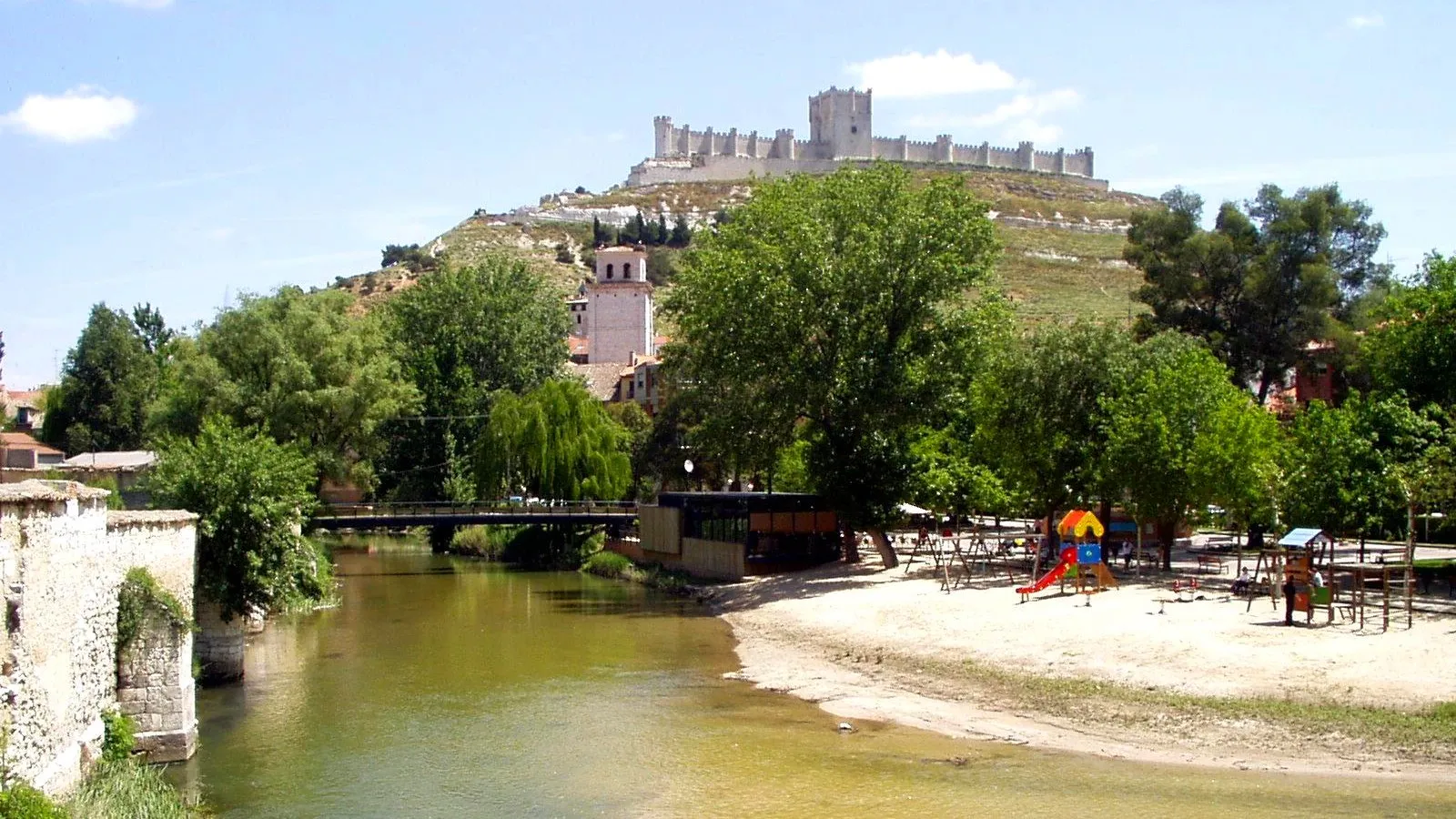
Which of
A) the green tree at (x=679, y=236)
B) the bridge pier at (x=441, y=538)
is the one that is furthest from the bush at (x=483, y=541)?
the green tree at (x=679, y=236)

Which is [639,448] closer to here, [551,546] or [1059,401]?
[551,546]

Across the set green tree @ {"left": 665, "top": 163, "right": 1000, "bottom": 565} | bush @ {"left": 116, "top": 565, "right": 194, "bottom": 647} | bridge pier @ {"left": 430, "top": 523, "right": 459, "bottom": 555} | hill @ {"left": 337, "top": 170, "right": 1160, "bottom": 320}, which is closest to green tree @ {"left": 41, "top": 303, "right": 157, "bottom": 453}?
bridge pier @ {"left": 430, "top": 523, "right": 459, "bottom": 555}

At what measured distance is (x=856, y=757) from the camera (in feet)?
70.2

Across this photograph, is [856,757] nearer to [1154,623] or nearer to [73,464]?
[1154,623]

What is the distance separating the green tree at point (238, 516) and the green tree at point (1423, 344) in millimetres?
28098

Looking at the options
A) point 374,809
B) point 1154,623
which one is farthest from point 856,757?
point 1154,623

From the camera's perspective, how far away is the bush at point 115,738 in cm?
1866

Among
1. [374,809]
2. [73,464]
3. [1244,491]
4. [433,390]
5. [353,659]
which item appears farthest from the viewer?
[433,390]

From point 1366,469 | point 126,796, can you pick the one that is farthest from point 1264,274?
point 126,796

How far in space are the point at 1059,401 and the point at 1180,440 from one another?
4.87 m

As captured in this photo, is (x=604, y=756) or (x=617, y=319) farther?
(x=617, y=319)

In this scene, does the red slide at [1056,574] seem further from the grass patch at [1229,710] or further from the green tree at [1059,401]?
the grass patch at [1229,710]

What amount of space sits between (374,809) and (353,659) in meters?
13.5

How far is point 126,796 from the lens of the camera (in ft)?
55.5
